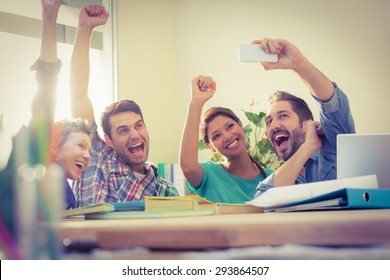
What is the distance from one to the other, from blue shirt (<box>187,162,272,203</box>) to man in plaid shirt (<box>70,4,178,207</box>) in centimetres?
10

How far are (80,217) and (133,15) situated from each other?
69.3 inches

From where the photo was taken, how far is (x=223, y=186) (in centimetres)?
170

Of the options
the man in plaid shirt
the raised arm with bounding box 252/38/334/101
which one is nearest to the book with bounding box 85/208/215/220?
the man in plaid shirt

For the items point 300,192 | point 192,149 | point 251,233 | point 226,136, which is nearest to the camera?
point 251,233

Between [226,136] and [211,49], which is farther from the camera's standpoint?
[211,49]

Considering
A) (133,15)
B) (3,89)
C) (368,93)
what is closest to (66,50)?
(3,89)

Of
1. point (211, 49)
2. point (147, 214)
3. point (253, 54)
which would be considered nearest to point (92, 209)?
point (147, 214)

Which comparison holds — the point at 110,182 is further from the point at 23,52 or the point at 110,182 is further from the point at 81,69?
the point at 23,52

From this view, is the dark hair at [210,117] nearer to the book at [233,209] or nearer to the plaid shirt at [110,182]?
the plaid shirt at [110,182]

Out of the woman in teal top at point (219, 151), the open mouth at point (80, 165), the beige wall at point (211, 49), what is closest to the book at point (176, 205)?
the woman in teal top at point (219, 151)

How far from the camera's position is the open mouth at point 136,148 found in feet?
5.78

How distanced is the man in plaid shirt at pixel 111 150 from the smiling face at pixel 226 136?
0.21 m

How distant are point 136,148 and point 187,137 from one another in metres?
0.18
